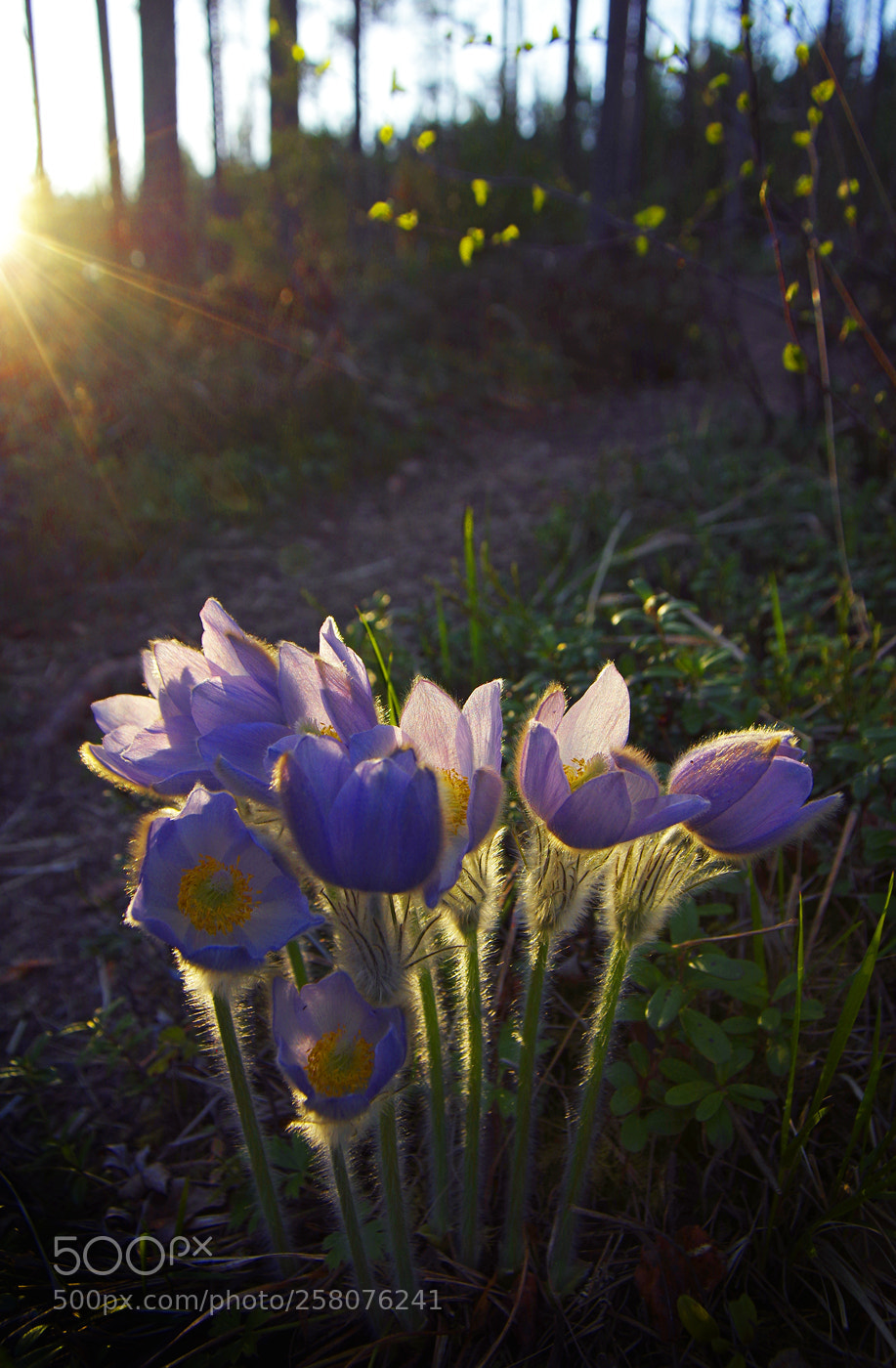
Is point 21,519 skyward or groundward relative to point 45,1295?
skyward

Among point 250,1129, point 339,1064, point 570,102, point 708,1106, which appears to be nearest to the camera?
point 339,1064

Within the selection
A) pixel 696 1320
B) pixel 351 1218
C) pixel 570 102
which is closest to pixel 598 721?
pixel 351 1218

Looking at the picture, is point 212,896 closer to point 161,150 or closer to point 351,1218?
point 351,1218

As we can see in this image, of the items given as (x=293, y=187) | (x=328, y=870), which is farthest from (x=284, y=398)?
(x=328, y=870)

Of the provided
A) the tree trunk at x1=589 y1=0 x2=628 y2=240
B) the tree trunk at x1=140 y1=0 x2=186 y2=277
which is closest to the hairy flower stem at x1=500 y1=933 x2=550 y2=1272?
the tree trunk at x1=140 y1=0 x2=186 y2=277

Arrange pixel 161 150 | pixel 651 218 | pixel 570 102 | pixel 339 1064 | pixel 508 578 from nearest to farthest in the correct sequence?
pixel 339 1064 < pixel 651 218 < pixel 508 578 < pixel 161 150 < pixel 570 102

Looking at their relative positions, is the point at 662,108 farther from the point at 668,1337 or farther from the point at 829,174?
the point at 668,1337

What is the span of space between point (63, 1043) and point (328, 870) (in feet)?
4.84

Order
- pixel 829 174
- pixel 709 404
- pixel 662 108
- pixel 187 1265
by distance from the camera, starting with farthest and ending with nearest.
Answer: pixel 662 108, pixel 829 174, pixel 709 404, pixel 187 1265

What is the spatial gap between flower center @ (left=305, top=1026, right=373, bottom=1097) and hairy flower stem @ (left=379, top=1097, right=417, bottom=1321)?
0.12 m

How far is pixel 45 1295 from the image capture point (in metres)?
1.17

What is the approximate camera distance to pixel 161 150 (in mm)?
6555
